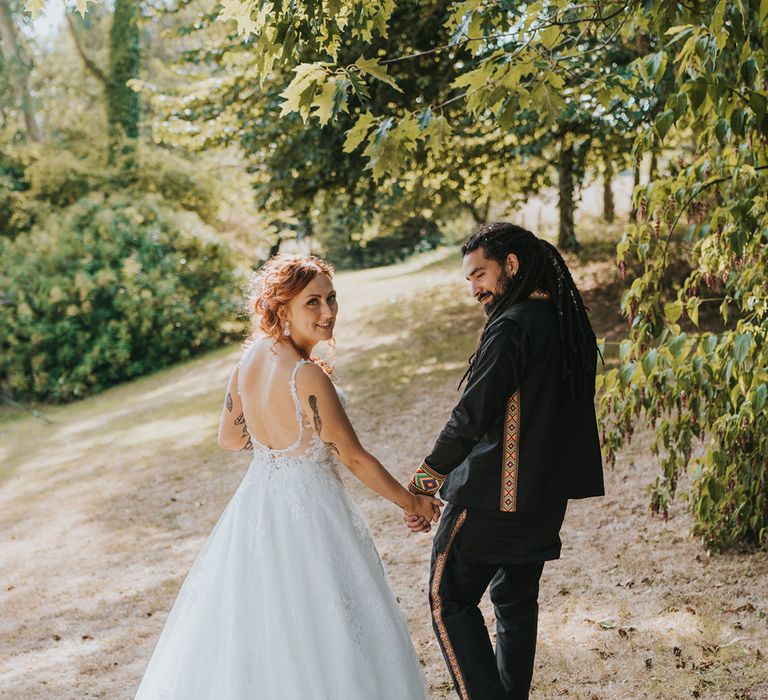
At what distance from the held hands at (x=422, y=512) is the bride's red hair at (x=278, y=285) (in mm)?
825

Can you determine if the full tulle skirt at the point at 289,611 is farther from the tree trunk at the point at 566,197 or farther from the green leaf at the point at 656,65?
the tree trunk at the point at 566,197

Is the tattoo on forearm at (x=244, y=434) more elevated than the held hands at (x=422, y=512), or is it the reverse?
the tattoo on forearm at (x=244, y=434)

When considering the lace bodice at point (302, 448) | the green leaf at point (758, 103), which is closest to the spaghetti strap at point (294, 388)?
the lace bodice at point (302, 448)

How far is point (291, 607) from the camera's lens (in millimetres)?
3000

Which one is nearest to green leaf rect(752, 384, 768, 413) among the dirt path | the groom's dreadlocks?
the groom's dreadlocks

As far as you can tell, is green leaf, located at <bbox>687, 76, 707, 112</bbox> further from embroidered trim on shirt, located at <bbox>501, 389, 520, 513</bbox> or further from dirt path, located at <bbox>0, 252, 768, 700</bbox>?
dirt path, located at <bbox>0, 252, 768, 700</bbox>

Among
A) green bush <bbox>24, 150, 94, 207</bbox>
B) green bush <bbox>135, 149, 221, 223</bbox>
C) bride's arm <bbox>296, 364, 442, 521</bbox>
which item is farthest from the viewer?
green bush <bbox>135, 149, 221, 223</bbox>

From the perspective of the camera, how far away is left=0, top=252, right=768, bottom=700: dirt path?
13.4 feet

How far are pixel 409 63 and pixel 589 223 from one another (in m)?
10.8

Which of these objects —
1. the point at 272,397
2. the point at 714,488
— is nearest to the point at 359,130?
the point at 272,397

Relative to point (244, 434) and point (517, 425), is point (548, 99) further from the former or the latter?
point (244, 434)

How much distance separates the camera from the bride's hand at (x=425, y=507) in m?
3.16

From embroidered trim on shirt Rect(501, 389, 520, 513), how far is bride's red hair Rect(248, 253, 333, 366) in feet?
2.93

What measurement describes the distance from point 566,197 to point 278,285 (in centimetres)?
1002
